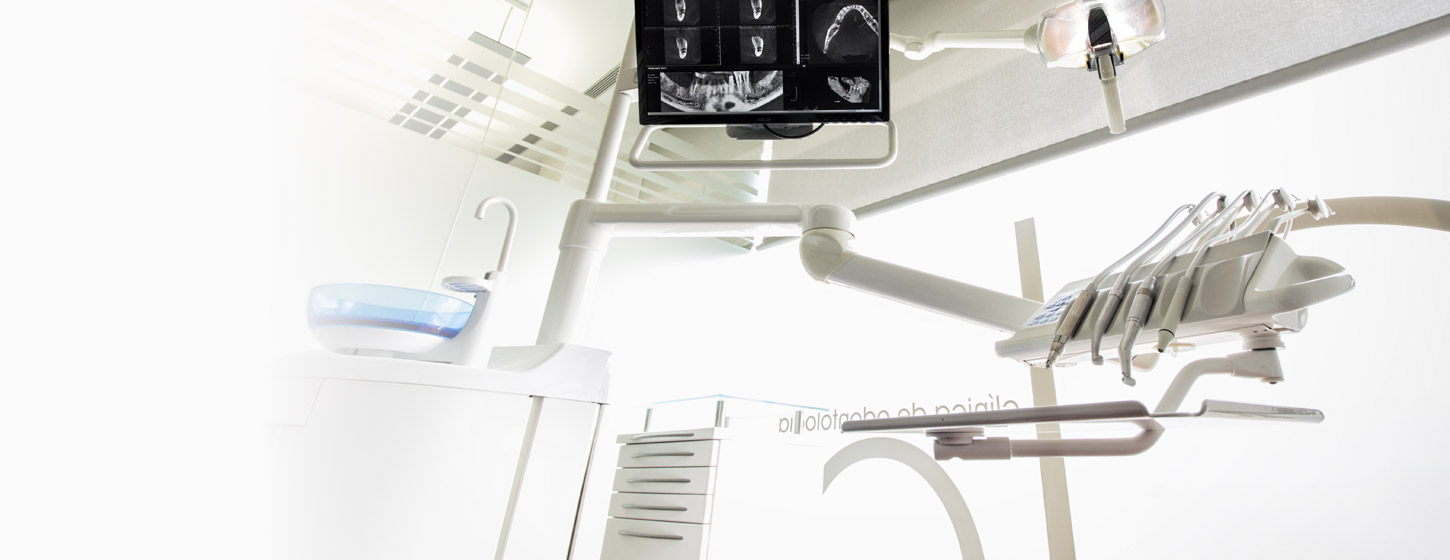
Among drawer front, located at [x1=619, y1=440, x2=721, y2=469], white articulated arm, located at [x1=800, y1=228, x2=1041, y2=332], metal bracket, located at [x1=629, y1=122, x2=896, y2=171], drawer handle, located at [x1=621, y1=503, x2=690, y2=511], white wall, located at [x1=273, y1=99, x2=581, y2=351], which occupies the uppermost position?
→ white wall, located at [x1=273, y1=99, x2=581, y2=351]

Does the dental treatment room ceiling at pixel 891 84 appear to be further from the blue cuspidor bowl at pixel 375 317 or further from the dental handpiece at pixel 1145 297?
the dental handpiece at pixel 1145 297

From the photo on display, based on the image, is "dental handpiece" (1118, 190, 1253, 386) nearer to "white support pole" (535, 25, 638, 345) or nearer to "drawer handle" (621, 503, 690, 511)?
"white support pole" (535, 25, 638, 345)

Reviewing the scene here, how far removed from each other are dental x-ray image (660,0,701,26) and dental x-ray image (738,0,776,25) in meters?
0.06

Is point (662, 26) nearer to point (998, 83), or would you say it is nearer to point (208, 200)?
point (208, 200)

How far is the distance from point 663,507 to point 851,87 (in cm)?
→ 119

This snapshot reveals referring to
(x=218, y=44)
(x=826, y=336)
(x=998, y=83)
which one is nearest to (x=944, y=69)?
(x=998, y=83)

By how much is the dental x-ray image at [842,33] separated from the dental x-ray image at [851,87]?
32 mm

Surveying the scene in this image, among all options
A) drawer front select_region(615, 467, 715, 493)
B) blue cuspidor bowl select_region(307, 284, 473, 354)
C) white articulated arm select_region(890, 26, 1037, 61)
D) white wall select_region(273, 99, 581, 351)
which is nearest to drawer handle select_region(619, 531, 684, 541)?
drawer front select_region(615, 467, 715, 493)

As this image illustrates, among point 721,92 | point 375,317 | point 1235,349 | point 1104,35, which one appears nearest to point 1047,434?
point 1104,35

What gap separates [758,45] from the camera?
114 centimetres

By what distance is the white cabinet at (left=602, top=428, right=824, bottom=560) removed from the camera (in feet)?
5.29

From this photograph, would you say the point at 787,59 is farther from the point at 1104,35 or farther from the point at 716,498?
the point at 716,498

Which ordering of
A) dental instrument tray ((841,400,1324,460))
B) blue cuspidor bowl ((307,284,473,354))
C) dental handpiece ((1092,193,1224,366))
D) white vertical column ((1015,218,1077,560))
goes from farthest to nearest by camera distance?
white vertical column ((1015,218,1077,560))
blue cuspidor bowl ((307,284,473,354))
dental handpiece ((1092,193,1224,366))
dental instrument tray ((841,400,1324,460))

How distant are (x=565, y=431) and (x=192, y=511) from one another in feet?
2.25
